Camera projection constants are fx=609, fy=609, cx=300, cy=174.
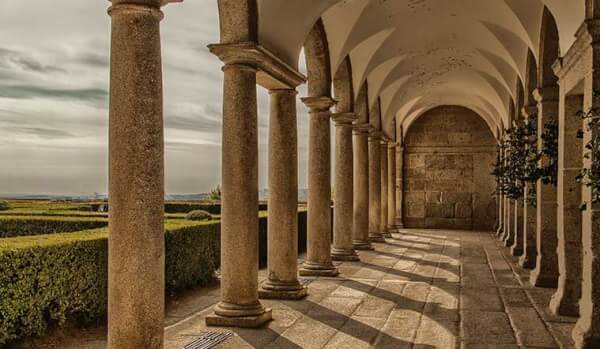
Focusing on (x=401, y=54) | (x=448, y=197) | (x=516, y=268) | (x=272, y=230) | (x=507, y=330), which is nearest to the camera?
(x=507, y=330)

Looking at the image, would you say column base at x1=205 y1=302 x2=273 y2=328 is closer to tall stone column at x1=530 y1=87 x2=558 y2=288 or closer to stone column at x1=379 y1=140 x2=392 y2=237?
tall stone column at x1=530 y1=87 x2=558 y2=288

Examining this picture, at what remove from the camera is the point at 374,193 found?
53.2ft

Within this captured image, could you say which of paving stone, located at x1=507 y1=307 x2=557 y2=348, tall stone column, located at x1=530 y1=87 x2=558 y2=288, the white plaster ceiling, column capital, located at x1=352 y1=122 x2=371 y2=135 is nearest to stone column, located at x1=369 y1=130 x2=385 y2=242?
the white plaster ceiling

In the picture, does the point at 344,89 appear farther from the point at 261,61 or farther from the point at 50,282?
the point at 50,282

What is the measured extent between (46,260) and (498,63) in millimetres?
11399

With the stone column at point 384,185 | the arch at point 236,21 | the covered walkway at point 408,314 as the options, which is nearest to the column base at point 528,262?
the covered walkway at point 408,314

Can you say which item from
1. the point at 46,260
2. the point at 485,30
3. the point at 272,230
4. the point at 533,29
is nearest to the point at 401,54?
the point at 485,30

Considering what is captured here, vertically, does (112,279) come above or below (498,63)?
below

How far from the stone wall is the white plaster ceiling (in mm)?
4220

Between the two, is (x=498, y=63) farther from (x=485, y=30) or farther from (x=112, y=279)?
(x=112, y=279)

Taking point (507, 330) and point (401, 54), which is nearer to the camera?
point (507, 330)

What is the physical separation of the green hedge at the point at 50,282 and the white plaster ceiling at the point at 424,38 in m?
3.07

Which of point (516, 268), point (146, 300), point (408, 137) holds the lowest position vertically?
point (516, 268)

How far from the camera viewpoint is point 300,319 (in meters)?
7.00
